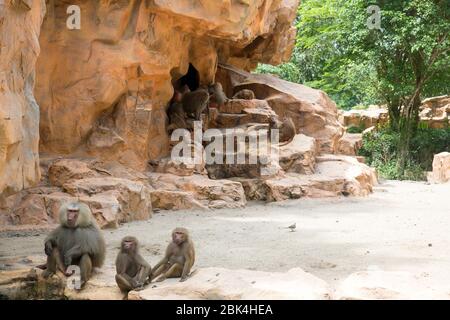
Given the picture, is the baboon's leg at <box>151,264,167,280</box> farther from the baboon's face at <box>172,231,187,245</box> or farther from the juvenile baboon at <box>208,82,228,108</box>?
the juvenile baboon at <box>208,82,228,108</box>

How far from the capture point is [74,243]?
5.31 m

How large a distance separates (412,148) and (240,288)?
18050 millimetres

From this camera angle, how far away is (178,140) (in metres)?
12.7

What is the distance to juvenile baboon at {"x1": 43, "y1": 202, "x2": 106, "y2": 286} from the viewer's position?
527 centimetres

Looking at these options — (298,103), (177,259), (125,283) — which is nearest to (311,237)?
(177,259)

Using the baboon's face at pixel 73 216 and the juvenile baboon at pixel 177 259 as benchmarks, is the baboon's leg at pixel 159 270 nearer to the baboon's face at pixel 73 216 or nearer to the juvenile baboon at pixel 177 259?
the juvenile baboon at pixel 177 259

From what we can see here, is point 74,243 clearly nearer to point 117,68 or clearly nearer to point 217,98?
point 117,68

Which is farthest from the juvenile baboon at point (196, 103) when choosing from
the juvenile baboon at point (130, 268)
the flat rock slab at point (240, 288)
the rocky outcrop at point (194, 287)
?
the flat rock slab at point (240, 288)

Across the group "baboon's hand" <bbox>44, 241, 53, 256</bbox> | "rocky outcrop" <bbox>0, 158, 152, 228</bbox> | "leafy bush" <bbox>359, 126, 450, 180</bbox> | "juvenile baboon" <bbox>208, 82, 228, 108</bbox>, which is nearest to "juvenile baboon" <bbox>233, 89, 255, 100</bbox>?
"juvenile baboon" <bbox>208, 82, 228, 108</bbox>

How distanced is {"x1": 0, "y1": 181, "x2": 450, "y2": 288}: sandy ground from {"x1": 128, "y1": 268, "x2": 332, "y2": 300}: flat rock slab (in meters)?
0.86

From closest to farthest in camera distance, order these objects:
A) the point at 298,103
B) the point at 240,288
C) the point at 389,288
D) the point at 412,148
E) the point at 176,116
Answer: the point at 389,288
the point at 240,288
the point at 176,116
the point at 298,103
the point at 412,148

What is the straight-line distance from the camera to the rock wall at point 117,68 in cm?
1051

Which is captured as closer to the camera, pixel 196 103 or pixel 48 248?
pixel 48 248

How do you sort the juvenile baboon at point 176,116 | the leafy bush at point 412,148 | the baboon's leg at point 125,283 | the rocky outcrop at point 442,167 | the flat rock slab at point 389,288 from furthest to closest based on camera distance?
the leafy bush at point 412,148
the rocky outcrop at point 442,167
the juvenile baboon at point 176,116
the baboon's leg at point 125,283
the flat rock slab at point 389,288
